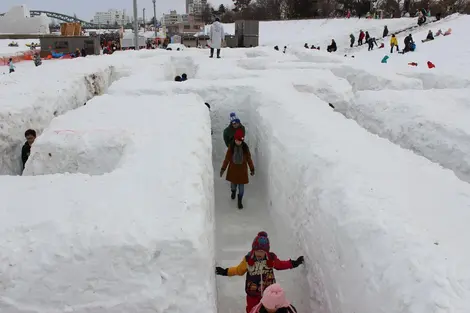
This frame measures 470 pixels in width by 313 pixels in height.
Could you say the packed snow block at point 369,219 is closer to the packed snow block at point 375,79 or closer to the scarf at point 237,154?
the scarf at point 237,154

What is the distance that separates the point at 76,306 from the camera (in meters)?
3.01

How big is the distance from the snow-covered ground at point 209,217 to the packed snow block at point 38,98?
22 cm

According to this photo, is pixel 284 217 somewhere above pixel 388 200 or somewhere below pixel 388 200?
below

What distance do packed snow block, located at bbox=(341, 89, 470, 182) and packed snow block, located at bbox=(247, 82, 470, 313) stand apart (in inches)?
61.0

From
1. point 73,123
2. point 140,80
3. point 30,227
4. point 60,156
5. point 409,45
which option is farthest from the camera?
point 409,45

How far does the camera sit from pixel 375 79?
1093 centimetres

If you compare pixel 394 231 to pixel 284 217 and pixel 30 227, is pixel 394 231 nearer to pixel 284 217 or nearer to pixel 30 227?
pixel 284 217

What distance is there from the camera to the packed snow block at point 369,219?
277cm

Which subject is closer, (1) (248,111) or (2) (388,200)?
(2) (388,200)

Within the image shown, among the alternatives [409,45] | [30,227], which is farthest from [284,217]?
[409,45]

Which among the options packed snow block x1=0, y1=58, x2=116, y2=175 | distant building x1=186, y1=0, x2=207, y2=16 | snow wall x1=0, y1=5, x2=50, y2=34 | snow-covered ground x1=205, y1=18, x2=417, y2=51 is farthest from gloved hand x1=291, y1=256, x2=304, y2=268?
distant building x1=186, y1=0, x2=207, y2=16

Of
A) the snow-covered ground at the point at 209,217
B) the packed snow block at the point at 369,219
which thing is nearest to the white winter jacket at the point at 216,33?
the snow-covered ground at the point at 209,217

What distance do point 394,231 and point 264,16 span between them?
60.1 meters

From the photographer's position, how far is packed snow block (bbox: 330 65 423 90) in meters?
10.5
